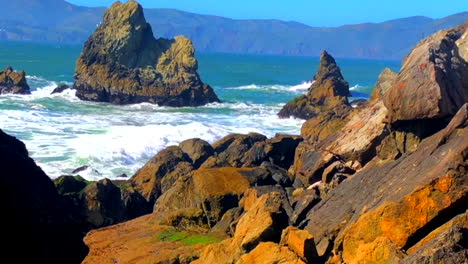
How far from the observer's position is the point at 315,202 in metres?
14.9

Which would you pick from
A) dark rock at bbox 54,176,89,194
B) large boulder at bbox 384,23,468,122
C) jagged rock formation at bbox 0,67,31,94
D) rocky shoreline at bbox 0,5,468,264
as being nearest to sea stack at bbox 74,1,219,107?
jagged rock formation at bbox 0,67,31,94

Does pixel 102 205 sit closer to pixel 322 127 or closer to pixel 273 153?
pixel 273 153

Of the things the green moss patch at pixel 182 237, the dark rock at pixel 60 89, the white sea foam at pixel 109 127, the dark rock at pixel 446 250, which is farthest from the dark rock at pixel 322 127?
the dark rock at pixel 60 89

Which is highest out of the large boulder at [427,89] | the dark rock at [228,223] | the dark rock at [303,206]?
the large boulder at [427,89]

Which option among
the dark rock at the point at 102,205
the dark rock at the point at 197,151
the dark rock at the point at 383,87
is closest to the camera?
the dark rock at the point at 383,87

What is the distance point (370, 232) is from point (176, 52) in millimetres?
65772

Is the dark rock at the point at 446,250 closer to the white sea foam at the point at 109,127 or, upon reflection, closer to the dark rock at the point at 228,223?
the dark rock at the point at 228,223

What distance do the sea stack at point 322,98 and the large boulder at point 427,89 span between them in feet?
107

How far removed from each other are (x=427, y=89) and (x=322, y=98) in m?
44.6

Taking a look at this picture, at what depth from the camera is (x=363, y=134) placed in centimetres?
1806

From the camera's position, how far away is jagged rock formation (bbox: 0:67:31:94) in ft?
222

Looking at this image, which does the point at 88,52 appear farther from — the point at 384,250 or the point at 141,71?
the point at 384,250

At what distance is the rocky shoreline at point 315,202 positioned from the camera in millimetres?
10977

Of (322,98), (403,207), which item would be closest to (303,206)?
(403,207)
